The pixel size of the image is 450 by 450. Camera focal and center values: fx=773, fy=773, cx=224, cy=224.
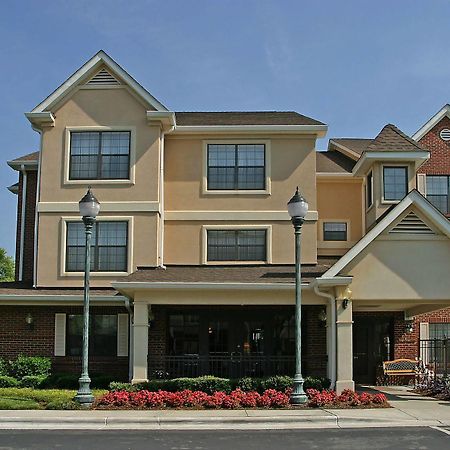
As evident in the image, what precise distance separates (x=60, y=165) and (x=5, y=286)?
4.54 metres

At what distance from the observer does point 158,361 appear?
23312mm

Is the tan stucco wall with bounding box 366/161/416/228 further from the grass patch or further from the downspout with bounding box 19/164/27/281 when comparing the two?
the downspout with bounding box 19/164/27/281

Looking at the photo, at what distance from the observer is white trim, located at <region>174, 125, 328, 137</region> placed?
26438 mm

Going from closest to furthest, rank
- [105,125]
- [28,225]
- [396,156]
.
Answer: [105,125] < [396,156] < [28,225]

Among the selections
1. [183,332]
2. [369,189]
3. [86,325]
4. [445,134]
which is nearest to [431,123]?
[445,134]

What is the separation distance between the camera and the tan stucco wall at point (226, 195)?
87.1 ft

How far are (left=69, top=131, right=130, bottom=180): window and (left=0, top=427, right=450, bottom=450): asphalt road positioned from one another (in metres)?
11.8

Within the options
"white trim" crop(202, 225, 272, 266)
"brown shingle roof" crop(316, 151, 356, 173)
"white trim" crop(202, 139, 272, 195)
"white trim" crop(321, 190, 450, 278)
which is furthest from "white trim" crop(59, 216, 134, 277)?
"brown shingle roof" crop(316, 151, 356, 173)

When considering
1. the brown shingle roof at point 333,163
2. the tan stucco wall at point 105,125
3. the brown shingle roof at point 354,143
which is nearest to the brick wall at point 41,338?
the tan stucco wall at point 105,125

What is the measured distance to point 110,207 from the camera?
2570cm

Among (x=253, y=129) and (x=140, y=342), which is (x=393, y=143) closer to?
(x=253, y=129)

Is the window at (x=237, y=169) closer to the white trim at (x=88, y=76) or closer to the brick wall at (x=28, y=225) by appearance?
the white trim at (x=88, y=76)

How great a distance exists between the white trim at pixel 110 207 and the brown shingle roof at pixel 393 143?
765cm

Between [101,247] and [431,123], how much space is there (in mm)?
14074
